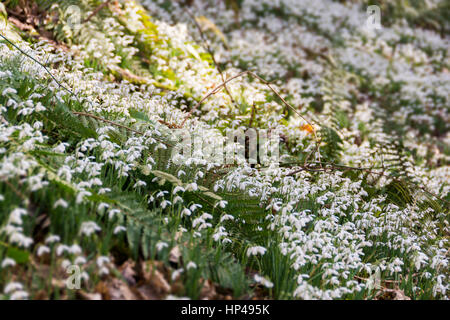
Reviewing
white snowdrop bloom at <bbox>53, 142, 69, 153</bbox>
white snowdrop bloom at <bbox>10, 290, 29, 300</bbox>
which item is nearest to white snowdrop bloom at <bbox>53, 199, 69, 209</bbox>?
white snowdrop bloom at <bbox>10, 290, 29, 300</bbox>

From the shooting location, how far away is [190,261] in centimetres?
231

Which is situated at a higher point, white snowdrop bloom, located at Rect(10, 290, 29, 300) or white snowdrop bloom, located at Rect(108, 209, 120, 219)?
white snowdrop bloom, located at Rect(108, 209, 120, 219)

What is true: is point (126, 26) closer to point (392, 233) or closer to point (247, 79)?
point (247, 79)

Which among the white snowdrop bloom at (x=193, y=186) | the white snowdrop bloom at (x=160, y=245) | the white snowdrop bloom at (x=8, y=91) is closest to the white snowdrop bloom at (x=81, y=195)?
the white snowdrop bloom at (x=160, y=245)

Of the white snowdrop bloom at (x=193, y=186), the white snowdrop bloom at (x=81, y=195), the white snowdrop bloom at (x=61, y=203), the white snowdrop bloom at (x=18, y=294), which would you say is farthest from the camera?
the white snowdrop bloom at (x=193, y=186)

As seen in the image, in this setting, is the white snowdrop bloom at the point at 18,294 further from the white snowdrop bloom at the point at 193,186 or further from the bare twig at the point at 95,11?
the bare twig at the point at 95,11

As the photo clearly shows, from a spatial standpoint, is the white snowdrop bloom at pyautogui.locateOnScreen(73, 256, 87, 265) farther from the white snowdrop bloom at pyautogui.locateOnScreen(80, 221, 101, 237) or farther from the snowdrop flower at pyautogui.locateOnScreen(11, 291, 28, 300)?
the snowdrop flower at pyautogui.locateOnScreen(11, 291, 28, 300)

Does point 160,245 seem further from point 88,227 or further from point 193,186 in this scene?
point 193,186

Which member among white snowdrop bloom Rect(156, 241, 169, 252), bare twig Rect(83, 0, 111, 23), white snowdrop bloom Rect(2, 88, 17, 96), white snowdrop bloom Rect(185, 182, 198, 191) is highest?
bare twig Rect(83, 0, 111, 23)

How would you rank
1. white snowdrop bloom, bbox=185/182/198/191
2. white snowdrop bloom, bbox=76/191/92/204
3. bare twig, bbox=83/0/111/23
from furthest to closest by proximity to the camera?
bare twig, bbox=83/0/111/23 < white snowdrop bloom, bbox=185/182/198/191 < white snowdrop bloom, bbox=76/191/92/204

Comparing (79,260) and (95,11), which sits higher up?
(95,11)

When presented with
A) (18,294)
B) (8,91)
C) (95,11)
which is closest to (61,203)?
(18,294)

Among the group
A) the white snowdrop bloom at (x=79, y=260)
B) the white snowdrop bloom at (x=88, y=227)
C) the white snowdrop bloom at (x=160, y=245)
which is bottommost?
the white snowdrop bloom at (x=79, y=260)

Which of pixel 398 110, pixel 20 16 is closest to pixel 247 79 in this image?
pixel 20 16
